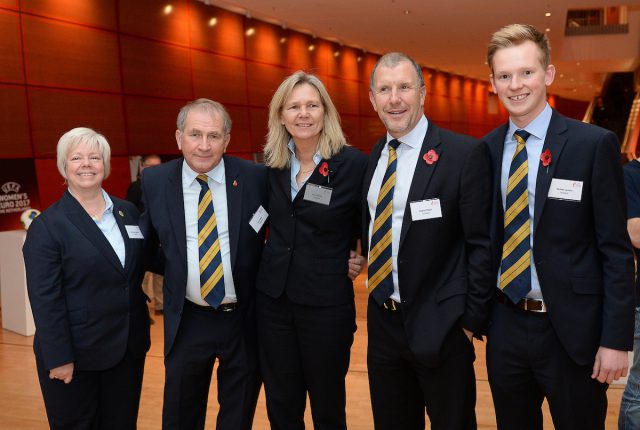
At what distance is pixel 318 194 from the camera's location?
2373mm

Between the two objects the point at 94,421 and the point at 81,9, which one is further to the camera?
the point at 81,9

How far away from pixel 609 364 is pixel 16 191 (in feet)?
21.0

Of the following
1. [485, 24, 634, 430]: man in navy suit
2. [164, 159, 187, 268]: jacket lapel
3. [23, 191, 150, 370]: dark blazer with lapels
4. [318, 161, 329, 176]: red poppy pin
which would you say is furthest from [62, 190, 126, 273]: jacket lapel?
[485, 24, 634, 430]: man in navy suit

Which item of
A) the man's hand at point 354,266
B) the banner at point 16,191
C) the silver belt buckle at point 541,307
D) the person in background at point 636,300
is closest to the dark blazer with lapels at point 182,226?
the man's hand at point 354,266

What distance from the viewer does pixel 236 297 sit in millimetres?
2521

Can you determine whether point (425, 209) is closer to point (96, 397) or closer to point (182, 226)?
point (182, 226)

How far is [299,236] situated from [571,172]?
1059 mm

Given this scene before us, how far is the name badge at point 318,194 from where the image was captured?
237cm

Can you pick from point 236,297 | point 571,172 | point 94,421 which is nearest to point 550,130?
point 571,172

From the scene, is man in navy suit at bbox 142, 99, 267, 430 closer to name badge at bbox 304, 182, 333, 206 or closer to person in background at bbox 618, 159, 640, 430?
name badge at bbox 304, 182, 333, 206

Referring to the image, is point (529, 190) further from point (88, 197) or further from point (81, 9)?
point (81, 9)

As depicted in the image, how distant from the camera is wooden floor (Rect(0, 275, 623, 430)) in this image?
143 inches

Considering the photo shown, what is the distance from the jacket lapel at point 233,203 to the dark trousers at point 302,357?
0.26m

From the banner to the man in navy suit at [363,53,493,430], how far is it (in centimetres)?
515
